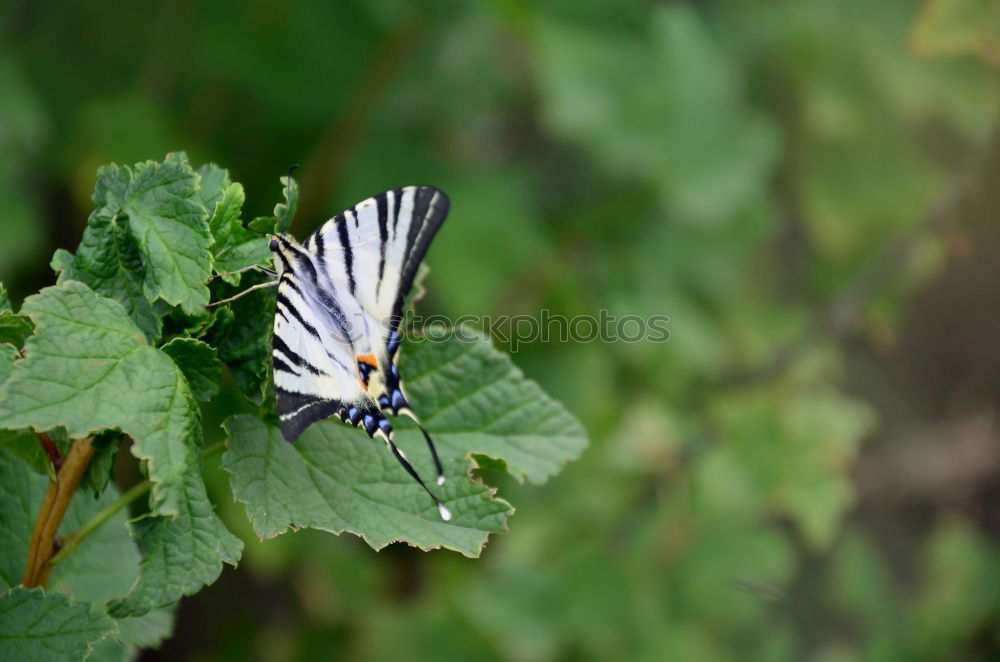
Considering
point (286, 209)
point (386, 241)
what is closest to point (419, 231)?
point (386, 241)

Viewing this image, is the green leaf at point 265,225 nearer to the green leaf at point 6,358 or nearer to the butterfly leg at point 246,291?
the butterfly leg at point 246,291

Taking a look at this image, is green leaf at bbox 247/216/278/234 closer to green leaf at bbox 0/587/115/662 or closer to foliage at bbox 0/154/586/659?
foliage at bbox 0/154/586/659

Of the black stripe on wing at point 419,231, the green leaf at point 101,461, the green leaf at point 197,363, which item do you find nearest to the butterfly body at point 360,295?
the black stripe on wing at point 419,231

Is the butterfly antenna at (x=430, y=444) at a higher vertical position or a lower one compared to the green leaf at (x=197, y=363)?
lower

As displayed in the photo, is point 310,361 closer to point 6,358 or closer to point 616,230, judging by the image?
point 6,358

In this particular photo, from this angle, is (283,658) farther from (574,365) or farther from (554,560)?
(574,365)
